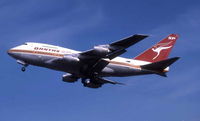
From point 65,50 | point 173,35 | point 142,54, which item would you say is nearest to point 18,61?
point 65,50

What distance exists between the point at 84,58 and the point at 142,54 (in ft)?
40.6

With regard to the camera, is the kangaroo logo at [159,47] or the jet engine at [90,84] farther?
the kangaroo logo at [159,47]

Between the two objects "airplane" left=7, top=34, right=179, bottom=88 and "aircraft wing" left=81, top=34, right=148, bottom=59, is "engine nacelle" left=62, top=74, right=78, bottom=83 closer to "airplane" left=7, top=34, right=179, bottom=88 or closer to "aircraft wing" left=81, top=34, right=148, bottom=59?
"airplane" left=7, top=34, right=179, bottom=88

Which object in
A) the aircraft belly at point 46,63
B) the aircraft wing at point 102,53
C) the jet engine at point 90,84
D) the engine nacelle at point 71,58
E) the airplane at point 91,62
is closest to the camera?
the aircraft wing at point 102,53

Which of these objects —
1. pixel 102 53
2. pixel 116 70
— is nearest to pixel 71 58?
pixel 102 53

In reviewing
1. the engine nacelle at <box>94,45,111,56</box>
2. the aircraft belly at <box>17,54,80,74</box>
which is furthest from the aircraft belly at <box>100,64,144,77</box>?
the engine nacelle at <box>94,45,111,56</box>

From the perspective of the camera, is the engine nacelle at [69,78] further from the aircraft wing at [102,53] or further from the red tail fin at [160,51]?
the red tail fin at [160,51]

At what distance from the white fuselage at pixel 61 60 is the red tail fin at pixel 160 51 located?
304cm

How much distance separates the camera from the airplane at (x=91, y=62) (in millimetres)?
69000

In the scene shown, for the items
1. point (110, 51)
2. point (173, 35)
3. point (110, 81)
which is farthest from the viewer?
point (173, 35)

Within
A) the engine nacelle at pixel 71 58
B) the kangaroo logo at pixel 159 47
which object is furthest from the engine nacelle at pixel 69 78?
the kangaroo logo at pixel 159 47

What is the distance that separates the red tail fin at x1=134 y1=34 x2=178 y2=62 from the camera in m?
78.0

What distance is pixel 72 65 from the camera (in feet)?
231

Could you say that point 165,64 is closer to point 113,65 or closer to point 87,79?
point 113,65
